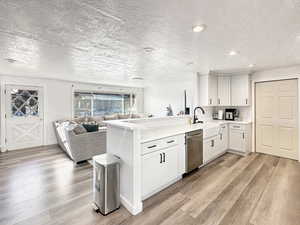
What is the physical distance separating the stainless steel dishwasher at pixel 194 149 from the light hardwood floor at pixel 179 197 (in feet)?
0.67

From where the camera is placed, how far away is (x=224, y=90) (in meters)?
4.89

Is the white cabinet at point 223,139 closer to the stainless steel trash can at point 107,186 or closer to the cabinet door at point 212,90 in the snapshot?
the cabinet door at point 212,90

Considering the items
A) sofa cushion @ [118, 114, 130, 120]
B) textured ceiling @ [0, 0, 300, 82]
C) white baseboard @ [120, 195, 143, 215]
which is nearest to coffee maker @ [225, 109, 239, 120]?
textured ceiling @ [0, 0, 300, 82]

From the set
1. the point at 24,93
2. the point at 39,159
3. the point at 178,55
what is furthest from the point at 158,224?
the point at 24,93

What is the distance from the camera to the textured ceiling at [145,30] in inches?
59.0

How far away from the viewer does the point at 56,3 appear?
1435 mm

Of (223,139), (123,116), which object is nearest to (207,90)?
(223,139)

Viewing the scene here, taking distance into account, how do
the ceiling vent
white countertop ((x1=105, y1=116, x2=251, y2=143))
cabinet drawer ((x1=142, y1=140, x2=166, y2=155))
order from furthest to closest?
white countertop ((x1=105, y1=116, x2=251, y2=143)) < cabinet drawer ((x1=142, y1=140, x2=166, y2=155)) < the ceiling vent

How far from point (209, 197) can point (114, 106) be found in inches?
247

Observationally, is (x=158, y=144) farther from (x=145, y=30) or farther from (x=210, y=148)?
(x=210, y=148)

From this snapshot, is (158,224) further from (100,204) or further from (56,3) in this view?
(56,3)

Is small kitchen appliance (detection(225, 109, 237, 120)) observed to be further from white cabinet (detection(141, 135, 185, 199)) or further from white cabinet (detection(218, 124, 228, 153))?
white cabinet (detection(141, 135, 185, 199))

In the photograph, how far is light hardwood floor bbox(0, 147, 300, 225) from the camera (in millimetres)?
1959

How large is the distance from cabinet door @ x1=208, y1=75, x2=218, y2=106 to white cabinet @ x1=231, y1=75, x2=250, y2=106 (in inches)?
17.8
